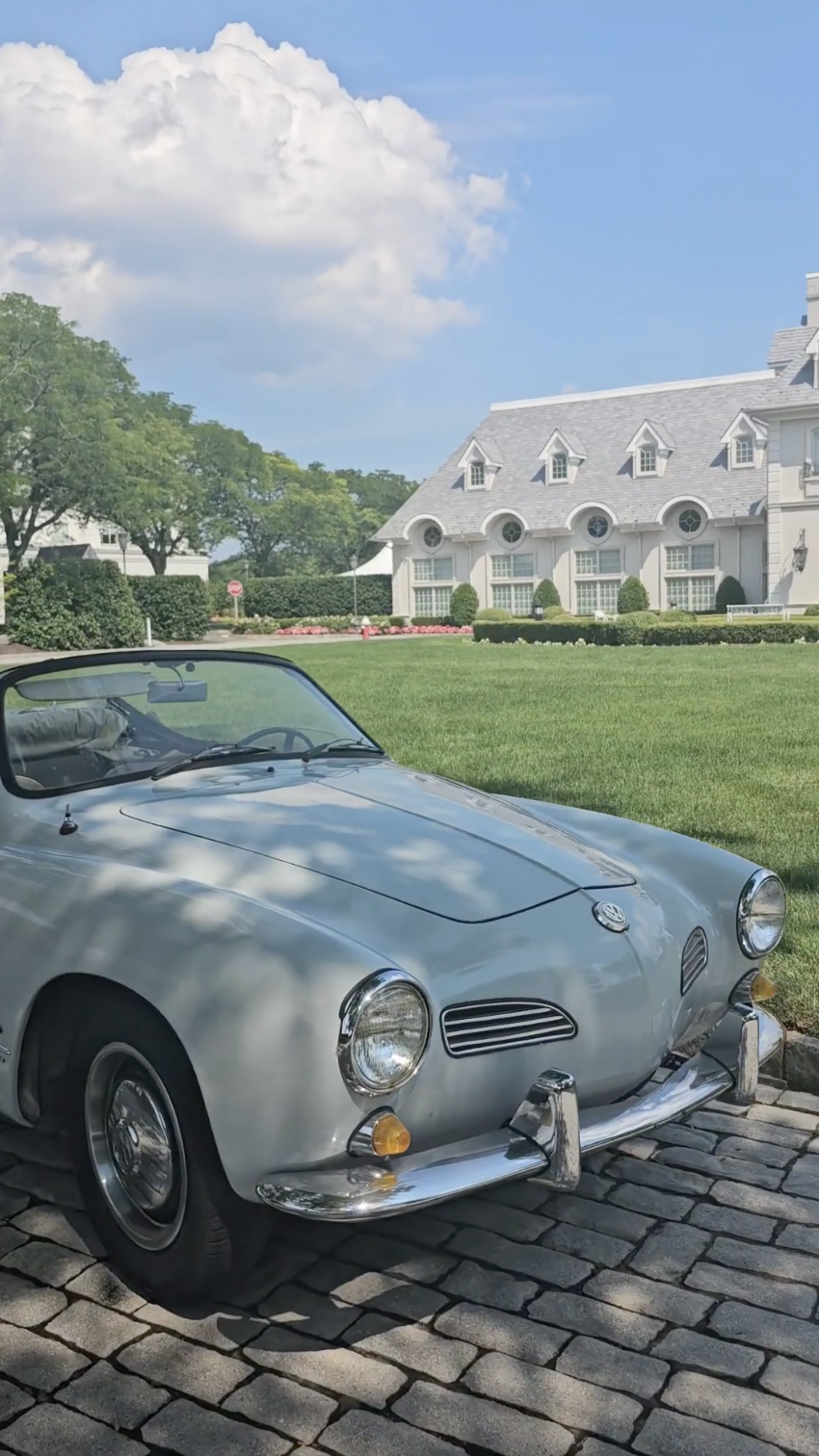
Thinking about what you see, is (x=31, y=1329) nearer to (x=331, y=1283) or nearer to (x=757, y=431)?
(x=331, y=1283)

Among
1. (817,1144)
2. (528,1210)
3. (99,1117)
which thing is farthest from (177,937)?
(817,1144)

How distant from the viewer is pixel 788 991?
477 cm

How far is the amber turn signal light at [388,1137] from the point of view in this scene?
2648 millimetres

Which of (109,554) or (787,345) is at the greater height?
(787,345)

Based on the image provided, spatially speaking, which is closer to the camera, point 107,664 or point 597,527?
point 107,664

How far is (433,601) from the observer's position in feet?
180

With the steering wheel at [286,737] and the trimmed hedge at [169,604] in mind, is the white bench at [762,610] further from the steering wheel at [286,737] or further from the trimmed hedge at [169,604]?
the steering wheel at [286,737]

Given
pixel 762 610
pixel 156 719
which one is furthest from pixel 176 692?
pixel 762 610

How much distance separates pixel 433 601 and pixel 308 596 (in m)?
9.22

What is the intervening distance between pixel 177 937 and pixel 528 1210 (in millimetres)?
1389

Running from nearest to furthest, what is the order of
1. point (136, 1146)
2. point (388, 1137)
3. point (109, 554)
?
point (388, 1137) → point (136, 1146) → point (109, 554)

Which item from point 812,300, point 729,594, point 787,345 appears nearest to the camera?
point 787,345

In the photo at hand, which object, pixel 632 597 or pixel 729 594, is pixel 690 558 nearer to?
pixel 729 594

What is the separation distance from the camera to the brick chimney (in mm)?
45219
